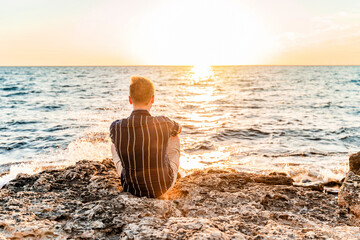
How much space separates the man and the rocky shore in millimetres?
200

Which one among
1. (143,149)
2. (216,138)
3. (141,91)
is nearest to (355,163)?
(143,149)

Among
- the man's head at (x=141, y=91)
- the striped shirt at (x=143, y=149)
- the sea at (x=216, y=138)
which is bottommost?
the sea at (x=216, y=138)

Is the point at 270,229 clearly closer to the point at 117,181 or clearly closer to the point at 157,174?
the point at 157,174

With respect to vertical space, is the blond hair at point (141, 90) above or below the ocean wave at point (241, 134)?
above

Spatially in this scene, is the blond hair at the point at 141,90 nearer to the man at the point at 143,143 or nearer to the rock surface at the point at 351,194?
the man at the point at 143,143

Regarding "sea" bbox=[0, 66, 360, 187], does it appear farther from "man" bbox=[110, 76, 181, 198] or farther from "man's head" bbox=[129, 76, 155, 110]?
"man's head" bbox=[129, 76, 155, 110]

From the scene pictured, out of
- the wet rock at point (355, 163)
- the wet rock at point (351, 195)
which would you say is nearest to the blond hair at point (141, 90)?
the wet rock at point (351, 195)

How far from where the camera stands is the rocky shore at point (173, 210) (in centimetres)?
255

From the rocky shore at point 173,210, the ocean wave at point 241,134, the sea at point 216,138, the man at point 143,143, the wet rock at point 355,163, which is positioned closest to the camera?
the rocky shore at point 173,210

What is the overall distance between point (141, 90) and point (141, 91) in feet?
0.04

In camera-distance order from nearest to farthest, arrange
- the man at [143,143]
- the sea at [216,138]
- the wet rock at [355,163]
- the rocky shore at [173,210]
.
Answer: the rocky shore at [173,210]
the man at [143,143]
the wet rock at [355,163]
the sea at [216,138]

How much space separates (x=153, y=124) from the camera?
335 cm

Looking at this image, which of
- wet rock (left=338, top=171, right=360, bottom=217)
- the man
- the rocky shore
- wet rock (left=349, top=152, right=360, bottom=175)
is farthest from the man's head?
wet rock (left=349, top=152, right=360, bottom=175)

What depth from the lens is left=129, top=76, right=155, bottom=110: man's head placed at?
331cm
